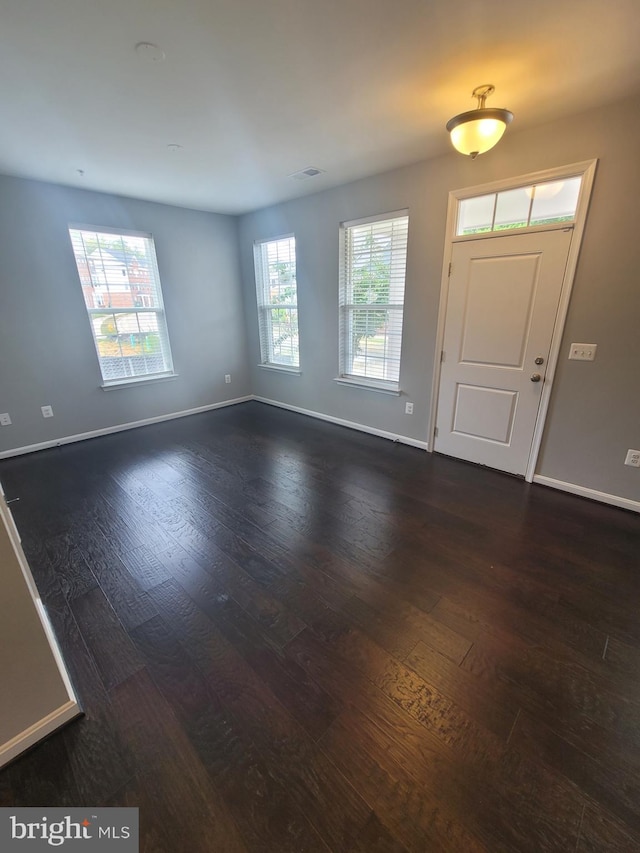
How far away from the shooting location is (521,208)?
2.55m

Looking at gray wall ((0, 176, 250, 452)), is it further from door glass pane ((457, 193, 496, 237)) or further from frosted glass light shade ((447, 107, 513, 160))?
frosted glass light shade ((447, 107, 513, 160))

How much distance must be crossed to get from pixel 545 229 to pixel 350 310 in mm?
1876

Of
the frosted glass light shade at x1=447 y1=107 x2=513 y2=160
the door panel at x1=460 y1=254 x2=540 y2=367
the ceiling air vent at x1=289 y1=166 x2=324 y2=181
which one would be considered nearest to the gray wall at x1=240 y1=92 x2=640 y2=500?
the door panel at x1=460 y1=254 x2=540 y2=367

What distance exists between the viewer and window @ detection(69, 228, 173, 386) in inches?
145

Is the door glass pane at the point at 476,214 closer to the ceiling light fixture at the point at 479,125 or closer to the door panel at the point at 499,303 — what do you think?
the door panel at the point at 499,303

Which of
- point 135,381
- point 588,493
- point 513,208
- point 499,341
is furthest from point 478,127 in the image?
point 135,381

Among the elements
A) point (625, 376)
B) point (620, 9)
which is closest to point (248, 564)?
point (625, 376)

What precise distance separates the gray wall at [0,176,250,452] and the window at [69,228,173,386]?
0.10m

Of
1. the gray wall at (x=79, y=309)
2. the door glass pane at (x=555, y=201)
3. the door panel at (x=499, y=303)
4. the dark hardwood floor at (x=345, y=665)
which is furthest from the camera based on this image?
the gray wall at (x=79, y=309)

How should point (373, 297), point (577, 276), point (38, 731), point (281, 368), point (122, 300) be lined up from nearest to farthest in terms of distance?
point (38, 731)
point (577, 276)
point (373, 297)
point (122, 300)
point (281, 368)

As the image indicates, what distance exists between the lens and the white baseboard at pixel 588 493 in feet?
8.16

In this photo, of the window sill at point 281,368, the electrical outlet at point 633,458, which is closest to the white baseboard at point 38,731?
the electrical outlet at point 633,458

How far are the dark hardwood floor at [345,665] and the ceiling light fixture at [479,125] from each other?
228 centimetres

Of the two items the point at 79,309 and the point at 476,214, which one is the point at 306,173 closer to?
the point at 476,214
